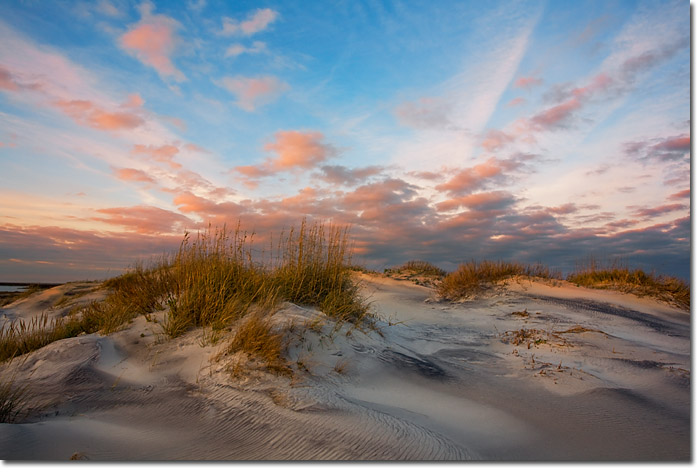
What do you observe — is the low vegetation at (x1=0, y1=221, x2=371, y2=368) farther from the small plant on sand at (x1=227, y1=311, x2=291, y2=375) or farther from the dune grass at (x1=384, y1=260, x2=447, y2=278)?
the dune grass at (x1=384, y1=260, x2=447, y2=278)

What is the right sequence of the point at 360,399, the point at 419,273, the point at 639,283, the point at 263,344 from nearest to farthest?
the point at 360,399
the point at 263,344
the point at 639,283
the point at 419,273

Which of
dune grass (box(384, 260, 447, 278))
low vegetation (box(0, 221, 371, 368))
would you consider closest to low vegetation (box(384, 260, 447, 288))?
dune grass (box(384, 260, 447, 278))

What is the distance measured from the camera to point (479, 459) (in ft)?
6.97

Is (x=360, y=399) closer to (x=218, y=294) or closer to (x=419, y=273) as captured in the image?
(x=218, y=294)

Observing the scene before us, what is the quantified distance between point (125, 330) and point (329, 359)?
242 centimetres

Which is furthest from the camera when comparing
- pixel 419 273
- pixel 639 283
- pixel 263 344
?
pixel 419 273

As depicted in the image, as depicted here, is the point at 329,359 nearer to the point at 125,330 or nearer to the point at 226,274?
the point at 226,274

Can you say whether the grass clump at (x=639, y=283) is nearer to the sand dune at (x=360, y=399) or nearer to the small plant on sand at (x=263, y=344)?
the sand dune at (x=360, y=399)

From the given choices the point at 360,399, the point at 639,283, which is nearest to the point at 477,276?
the point at 639,283

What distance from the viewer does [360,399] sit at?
116 inches

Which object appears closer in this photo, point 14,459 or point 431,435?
point 14,459

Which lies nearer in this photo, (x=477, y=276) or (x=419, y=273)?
(x=477, y=276)

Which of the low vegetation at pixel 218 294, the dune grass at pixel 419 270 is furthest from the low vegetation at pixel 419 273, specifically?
the low vegetation at pixel 218 294
